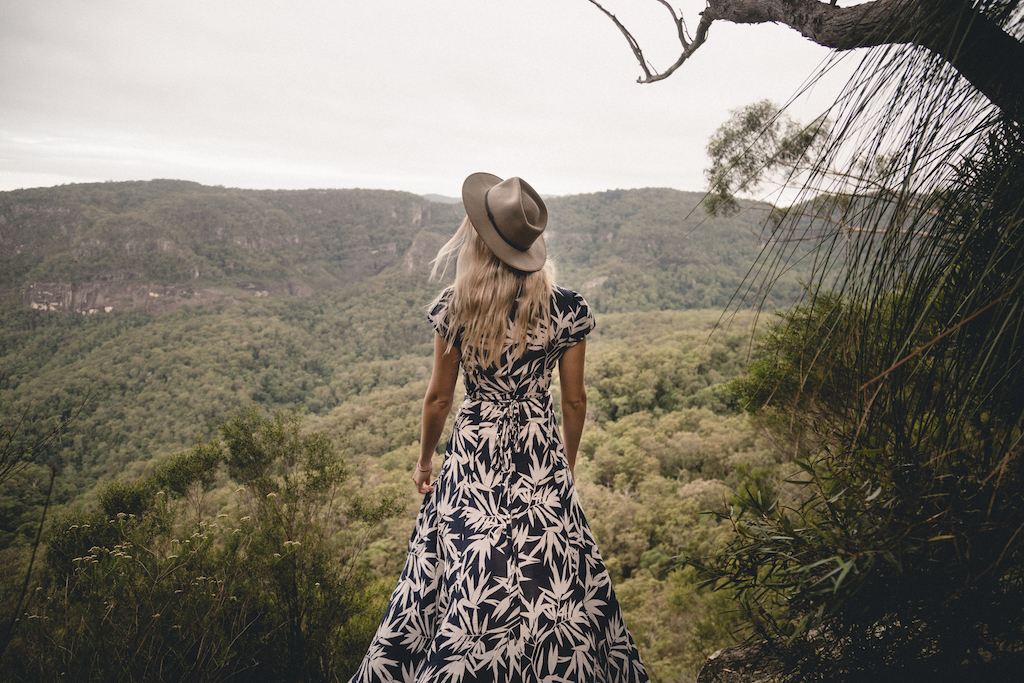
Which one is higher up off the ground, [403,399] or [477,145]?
[477,145]

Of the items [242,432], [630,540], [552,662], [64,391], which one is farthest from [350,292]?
[552,662]

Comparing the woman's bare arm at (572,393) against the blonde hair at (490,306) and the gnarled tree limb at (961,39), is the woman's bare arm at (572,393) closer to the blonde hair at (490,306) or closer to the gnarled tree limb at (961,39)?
the blonde hair at (490,306)

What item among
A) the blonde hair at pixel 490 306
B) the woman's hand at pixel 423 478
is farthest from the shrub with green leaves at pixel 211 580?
the blonde hair at pixel 490 306

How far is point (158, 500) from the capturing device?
259cm

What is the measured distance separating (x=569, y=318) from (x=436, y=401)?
527 mm

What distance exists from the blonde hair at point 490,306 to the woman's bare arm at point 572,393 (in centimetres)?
14

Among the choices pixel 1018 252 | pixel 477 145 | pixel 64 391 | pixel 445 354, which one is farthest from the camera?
pixel 477 145

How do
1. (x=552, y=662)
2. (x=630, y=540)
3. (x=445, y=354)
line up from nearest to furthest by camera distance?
(x=552, y=662), (x=445, y=354), (x=630, y=540)

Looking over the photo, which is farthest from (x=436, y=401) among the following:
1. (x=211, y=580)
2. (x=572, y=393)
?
(x=211, y=580)

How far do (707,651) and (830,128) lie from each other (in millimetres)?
4802

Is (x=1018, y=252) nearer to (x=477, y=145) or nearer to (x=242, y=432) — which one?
(x=242, y=432)

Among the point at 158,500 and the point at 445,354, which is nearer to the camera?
the point at 445,354

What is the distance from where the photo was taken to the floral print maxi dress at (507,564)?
3.64 feet

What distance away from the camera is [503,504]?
1.30m
